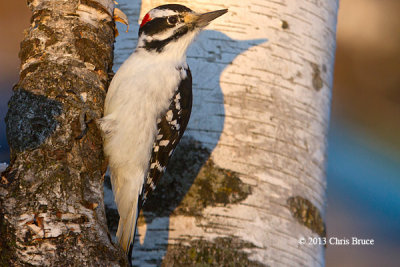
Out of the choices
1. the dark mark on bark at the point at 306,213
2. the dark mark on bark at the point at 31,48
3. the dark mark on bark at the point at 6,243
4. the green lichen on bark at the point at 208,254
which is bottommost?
the green lichen on bark at the point at 208,254

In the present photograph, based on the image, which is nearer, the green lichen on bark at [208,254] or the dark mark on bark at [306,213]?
the green lichen on bark at [208,254]

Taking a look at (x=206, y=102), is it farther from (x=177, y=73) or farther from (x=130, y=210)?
(x=130, y=210)

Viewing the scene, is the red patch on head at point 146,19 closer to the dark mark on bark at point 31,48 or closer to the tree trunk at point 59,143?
the tree trunk at point 59,143

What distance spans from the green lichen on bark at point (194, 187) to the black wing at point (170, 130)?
0.06 meters

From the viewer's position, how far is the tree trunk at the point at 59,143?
2.49 meters

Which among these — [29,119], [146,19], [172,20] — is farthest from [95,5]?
[29,119]

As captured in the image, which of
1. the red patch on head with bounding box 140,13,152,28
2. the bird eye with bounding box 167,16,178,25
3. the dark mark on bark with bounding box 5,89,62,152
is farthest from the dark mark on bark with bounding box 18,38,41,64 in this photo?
the bird eye with bounding box 167,16,178,25

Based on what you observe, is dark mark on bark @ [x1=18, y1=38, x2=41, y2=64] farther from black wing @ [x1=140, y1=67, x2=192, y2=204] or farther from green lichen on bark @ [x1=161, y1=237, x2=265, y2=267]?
green lichen on bark @ [x1=161, y1=237, x2=265, y2=267]

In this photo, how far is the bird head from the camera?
361 centimetres

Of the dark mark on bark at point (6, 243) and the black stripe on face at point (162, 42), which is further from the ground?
the black stripe on face at point (162, 42)

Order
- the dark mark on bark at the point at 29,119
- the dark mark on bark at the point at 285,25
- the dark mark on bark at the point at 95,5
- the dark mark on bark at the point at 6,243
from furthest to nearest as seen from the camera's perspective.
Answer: the dark mark on bark at the point at 285,25 < the dark mark on bark at the point at 95,5 < the dark mark on bark at the point at 29,119 < the dark mark on bark at the point at 6,243

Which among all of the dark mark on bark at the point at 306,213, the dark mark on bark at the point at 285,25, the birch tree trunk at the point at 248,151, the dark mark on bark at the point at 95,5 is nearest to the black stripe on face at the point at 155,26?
the birch tree trunk at the point at 248,151

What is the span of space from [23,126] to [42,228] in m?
0.53

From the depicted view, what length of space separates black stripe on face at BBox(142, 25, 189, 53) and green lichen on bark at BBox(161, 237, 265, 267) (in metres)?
1.11
